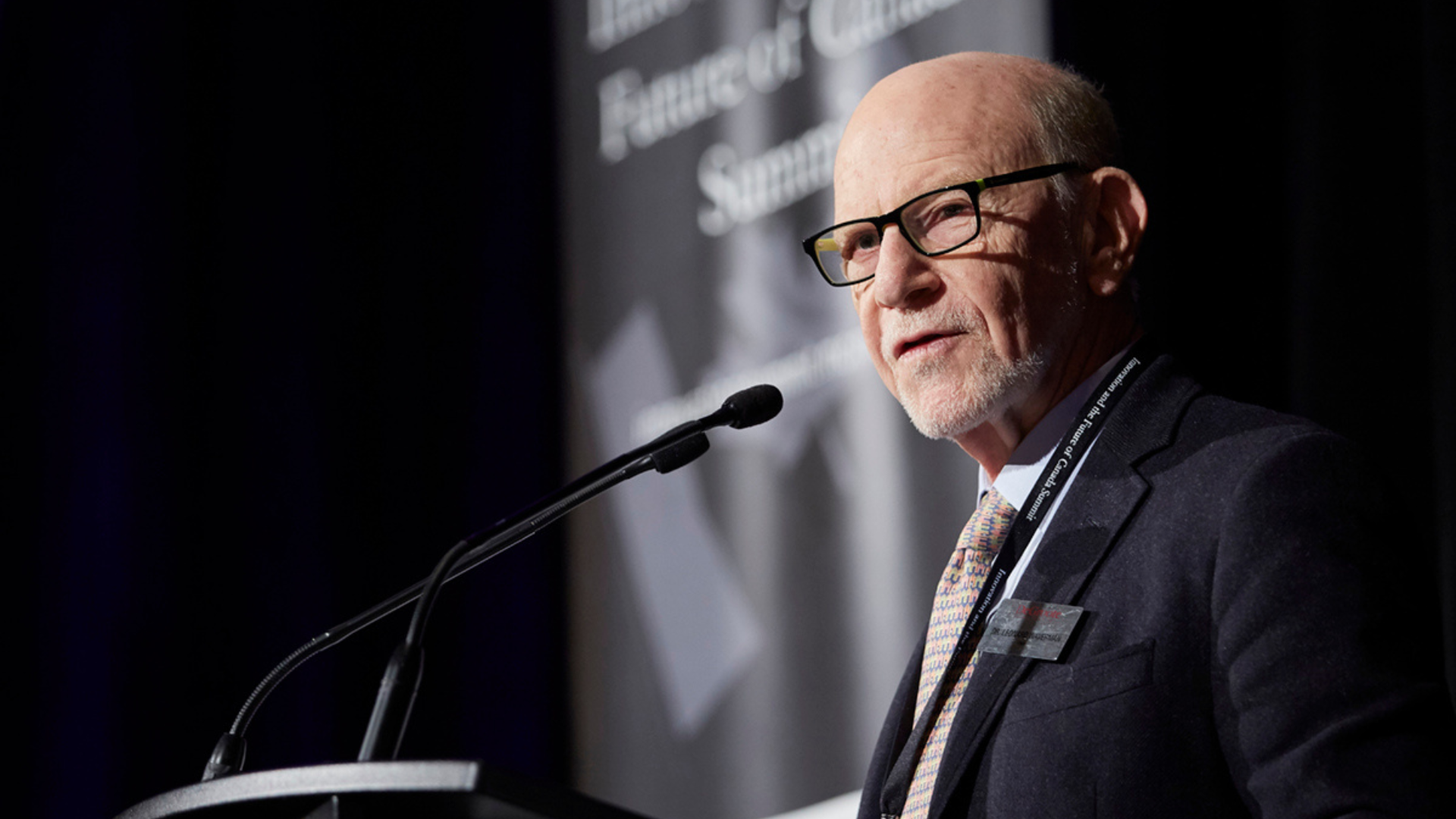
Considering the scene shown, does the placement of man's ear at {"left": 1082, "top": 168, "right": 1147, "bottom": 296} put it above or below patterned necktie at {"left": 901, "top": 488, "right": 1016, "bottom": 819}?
above

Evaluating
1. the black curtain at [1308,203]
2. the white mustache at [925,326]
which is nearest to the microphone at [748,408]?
the white mustache at [925,326]

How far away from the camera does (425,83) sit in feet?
12.8

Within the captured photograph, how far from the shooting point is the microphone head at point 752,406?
4.38 ft

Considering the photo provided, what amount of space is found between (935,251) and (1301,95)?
3.82 feet

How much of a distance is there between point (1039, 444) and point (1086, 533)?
0.25 meters

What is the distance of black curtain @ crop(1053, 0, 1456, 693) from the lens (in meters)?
2.17

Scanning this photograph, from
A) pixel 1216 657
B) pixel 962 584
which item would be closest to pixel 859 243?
pixel 962 584

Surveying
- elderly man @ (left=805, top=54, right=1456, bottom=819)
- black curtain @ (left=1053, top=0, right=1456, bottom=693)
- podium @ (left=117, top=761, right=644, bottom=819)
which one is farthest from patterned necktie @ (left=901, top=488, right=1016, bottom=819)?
black curtain @ (left=1053, top=0, right=1456, bottom=693)

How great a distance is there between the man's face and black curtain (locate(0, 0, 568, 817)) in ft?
6.95

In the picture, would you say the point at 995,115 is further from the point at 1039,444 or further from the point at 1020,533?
the point at 1020,533

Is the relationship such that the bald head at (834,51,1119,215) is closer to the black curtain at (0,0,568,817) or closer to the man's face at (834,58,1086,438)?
the man's face at (834,58,1086,438)

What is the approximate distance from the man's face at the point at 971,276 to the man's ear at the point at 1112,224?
4cm

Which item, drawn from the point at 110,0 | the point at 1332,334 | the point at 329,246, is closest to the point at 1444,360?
the point at 1332,334

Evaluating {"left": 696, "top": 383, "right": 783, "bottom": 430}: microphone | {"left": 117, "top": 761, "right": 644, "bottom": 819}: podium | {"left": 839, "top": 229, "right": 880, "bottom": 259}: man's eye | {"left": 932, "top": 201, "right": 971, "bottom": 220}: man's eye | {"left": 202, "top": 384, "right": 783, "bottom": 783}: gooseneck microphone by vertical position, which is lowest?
{"left": 117, "top": 761, "right": 644, "bottom": 819}: podium
